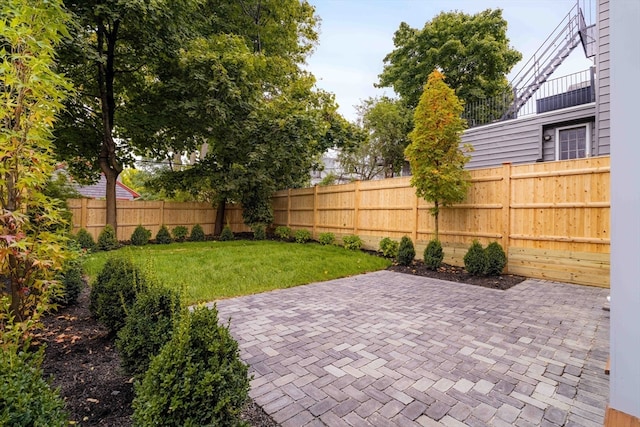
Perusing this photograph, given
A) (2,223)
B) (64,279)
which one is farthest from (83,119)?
(2,223)

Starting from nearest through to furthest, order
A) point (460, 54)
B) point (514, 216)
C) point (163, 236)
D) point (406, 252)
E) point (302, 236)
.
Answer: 1. point (514, 216)
2. point (406, 252)
3. point (163, 236)
4. point (302, 236)
5. point (460, 54)

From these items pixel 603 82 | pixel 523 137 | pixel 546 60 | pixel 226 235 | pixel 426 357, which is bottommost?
pixel 426 357

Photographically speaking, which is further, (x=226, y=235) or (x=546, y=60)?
(x=226, y=235)

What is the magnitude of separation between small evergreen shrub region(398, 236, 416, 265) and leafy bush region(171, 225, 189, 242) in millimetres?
8569

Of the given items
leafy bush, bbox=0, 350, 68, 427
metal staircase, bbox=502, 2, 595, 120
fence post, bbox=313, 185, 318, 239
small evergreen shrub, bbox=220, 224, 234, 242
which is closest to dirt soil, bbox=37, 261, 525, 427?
leafy bush, bbox=0, 350, 68, 427

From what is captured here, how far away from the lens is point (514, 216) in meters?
6.47

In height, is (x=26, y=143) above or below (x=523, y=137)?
below

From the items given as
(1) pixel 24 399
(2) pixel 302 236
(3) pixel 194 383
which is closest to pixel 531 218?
(3) pixel 194 383

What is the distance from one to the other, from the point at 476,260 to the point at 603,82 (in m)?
4.25

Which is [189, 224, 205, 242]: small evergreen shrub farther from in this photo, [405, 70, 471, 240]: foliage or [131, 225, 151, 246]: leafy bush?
[405, 70, 471, 240]: foliage

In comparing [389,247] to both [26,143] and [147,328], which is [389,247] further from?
[26,143]

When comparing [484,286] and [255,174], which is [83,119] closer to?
[255,174]

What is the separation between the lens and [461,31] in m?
17.4

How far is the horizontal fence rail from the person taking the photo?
5.52 metres
